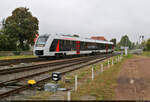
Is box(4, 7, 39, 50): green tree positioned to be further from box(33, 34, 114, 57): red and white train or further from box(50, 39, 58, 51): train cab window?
box(50, 39, 58, 51): train cab window

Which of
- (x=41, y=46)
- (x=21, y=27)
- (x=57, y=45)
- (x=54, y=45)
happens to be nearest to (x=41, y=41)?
(x=41, y=46)

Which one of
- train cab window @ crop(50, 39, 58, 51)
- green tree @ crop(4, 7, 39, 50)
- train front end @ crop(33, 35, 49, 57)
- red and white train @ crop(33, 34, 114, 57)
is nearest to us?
train front end @ crop(33, 35, 49, 57)

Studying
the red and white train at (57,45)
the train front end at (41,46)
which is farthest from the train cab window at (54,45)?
the train front end at (41,46)

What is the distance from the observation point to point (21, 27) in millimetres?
47688

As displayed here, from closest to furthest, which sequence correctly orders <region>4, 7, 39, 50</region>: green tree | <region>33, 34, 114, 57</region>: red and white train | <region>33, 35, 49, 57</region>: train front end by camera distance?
<region>33, 35, 49, 57</region>: train front end
<region>33, 34, 114, 57</region>: red and white train
<region>4, 7, 39, 50</region>: green tree

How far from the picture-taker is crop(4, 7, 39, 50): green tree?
46.2 m

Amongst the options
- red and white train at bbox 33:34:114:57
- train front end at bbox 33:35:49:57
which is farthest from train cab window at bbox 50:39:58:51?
train front end at bbox 33:35:49:57

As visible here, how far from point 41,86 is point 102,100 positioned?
432 cm

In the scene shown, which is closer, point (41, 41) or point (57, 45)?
point (41, 41)

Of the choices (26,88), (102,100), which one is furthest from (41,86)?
(102,100)

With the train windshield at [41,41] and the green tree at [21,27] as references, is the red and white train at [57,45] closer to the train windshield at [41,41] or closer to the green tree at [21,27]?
the train windshield at [41,41]

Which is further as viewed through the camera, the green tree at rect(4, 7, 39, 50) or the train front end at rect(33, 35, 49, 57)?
the green tree at rect(4, 7, 39, 50)

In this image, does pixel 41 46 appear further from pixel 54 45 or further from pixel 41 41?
pixel 54 45

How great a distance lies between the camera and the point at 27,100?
745cm
